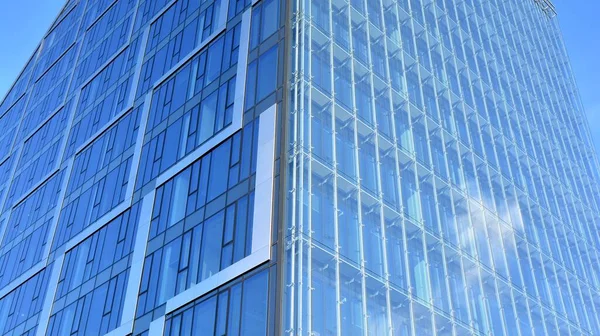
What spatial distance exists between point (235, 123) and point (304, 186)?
556cm

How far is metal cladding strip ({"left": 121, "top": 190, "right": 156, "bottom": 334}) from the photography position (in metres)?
28.6

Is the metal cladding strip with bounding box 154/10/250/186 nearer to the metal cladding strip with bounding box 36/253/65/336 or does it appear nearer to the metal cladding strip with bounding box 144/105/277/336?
the metal cladding strip with bounding box 144/105/277/336

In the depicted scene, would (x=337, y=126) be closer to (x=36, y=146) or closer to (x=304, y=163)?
(x=304, y=163)

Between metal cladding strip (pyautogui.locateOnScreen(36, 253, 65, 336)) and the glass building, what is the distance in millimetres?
157

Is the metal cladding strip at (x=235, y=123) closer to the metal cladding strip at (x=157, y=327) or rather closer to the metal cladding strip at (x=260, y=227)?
the metal cladding strip at (x=260, y=227)

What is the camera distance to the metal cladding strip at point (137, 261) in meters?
28.6

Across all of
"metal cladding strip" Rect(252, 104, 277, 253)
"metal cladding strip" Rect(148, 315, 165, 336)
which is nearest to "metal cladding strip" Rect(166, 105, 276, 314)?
"metal cladding strip" Rect(252, 104, 277, 253)

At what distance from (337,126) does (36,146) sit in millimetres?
29661

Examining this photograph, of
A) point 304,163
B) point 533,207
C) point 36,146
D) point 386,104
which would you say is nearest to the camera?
point 304,163

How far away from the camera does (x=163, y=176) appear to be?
3144 cm

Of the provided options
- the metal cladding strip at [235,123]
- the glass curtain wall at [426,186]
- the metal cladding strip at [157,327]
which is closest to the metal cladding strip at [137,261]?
the metal cladding strip at [235,123]

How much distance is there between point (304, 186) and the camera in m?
24.0

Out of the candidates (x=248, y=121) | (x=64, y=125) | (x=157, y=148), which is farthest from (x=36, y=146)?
(x=248, y=121)

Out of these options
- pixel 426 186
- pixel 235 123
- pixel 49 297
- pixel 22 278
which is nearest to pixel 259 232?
pixel 235 123
